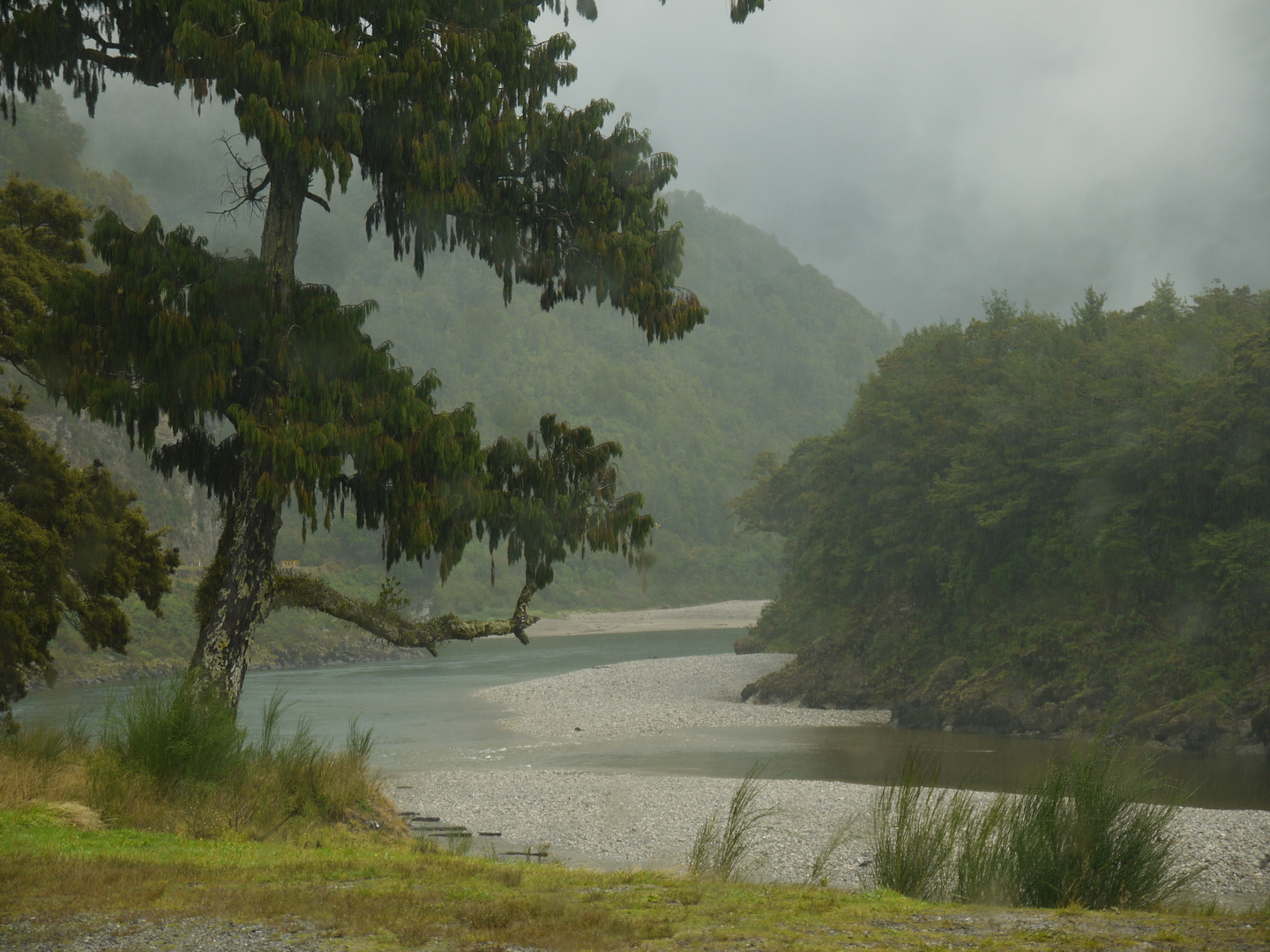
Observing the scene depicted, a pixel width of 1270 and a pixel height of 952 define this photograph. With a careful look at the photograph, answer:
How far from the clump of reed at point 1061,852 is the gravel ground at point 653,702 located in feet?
66.2

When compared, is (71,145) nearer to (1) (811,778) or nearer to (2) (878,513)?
(2) (878,513)

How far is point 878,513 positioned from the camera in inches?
1359

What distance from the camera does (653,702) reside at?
111 feet

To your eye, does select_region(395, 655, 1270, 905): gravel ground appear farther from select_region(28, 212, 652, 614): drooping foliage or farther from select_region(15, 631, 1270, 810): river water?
select_region(28, 212, 652, 614): drooping foliage

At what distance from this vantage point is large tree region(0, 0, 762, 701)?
859 cm

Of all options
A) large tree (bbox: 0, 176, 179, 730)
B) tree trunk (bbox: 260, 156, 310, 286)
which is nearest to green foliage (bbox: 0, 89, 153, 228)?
large tree (bbox: 0, 176, 179, 730)

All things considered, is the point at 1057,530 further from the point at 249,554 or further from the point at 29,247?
the point at 29,247

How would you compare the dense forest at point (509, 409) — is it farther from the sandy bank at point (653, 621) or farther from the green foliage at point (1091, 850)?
the green foliage at point (1091, 850)

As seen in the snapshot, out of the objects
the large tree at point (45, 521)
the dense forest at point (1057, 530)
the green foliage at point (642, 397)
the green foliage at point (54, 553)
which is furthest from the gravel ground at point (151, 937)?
the green foliage at point (642, 397)

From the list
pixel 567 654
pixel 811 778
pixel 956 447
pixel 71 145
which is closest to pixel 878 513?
pixel 956 447

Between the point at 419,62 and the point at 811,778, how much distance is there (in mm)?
15644

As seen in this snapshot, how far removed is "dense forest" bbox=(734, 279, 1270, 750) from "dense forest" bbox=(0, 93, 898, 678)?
34.4 metres

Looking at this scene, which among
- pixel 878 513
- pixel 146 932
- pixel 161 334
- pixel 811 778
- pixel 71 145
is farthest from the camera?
pixel 71 145

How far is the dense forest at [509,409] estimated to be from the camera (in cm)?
5866
